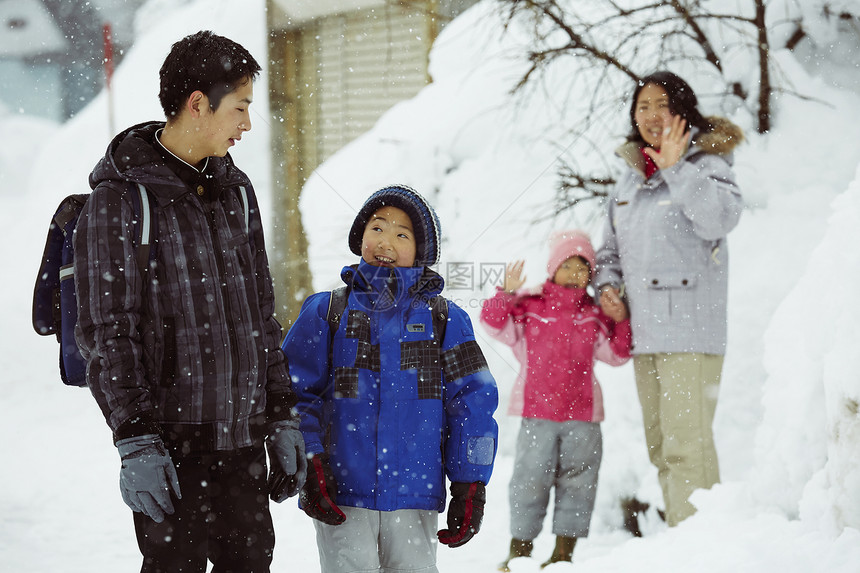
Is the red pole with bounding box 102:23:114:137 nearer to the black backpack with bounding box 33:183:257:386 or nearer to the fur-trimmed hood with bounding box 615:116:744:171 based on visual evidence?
the fur-trimmed hood with bounding box 615:116:744:171

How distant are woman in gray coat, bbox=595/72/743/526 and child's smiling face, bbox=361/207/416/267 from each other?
1507 mm

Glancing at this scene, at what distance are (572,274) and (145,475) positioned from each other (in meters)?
2.24

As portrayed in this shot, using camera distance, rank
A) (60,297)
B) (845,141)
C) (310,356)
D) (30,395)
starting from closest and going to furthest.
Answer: (60,297) → (310,356) → (845,141) → (30,395)

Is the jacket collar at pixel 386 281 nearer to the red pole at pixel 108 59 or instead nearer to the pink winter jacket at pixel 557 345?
the pink winter jacket at pixel 557 345

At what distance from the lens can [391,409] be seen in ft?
6.37

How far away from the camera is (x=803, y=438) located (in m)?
2.96

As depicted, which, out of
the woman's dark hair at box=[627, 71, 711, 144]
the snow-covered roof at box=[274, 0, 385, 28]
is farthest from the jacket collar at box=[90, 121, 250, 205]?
Result: the snow-covered roof at box=[274, 0, 385, 28]

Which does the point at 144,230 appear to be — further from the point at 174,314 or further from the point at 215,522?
the point at 215,522

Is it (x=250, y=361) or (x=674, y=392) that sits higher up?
(x=250, y=361)

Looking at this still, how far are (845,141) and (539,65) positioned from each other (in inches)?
Answer: 73.9

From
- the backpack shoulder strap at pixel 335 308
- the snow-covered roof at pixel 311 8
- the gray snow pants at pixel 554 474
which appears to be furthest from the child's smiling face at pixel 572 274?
the snow-covered roof at pixel 311 8

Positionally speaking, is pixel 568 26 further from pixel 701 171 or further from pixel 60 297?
pixel 60 297

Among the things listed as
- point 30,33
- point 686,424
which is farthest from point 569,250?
point 30,33

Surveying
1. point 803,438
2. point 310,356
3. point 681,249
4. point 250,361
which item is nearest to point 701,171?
point 681,249
